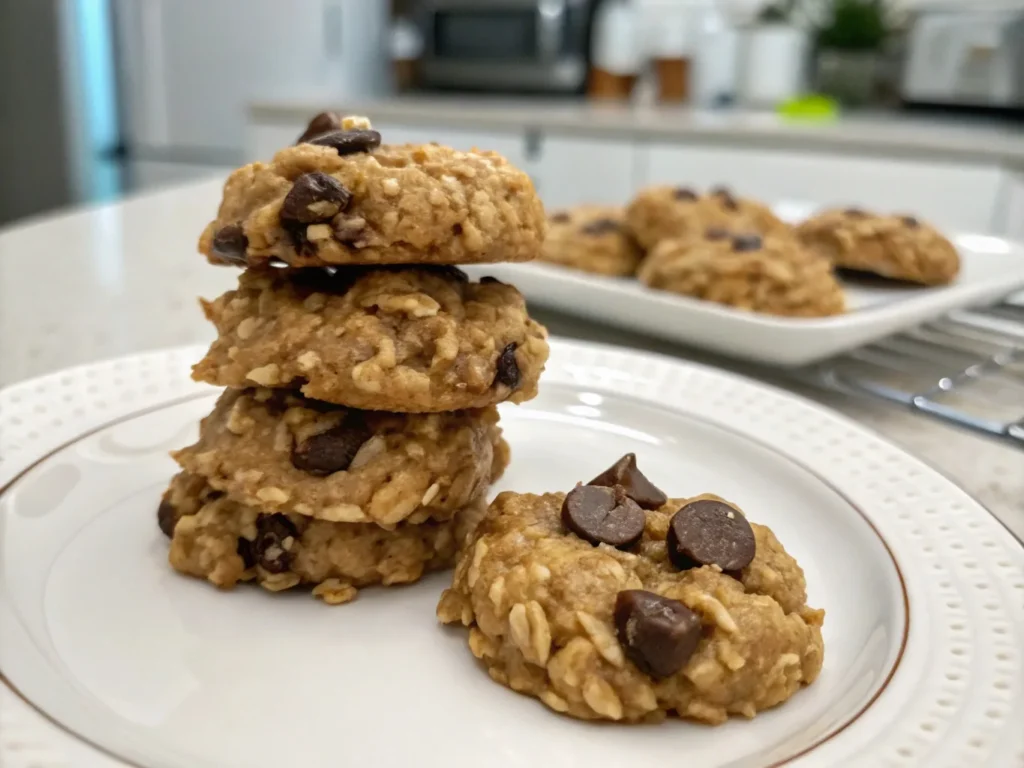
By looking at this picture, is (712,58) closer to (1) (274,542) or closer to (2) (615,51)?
(2) (615,51)

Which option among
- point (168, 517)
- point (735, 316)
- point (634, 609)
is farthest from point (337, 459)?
point (735, 316)

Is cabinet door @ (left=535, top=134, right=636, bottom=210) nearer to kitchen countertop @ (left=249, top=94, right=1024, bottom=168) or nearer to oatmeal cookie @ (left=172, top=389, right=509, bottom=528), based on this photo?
kitchen countertop @ (left=249, top=94, right=1024, bottom=168)

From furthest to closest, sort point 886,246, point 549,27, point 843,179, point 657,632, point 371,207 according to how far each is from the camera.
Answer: point 549,27, point 843,179, point 886,246, point 371,207, point 657,632

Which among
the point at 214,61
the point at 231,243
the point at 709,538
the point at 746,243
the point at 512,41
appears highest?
the point at 512,41

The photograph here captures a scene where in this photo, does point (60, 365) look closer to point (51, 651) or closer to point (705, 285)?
point (51, 651)

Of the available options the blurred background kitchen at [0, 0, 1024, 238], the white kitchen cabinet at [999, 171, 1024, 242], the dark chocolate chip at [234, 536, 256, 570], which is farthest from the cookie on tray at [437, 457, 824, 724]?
the blurred background kitchen at [0, 0, 1024, 238]

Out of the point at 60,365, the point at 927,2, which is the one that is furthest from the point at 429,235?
the point at 927,2

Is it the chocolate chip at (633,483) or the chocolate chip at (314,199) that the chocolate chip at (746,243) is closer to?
the chocolate chip at (633,483)
